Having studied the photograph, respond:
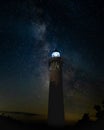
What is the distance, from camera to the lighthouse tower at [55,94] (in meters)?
31.7

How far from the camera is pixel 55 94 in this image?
32.3 metres

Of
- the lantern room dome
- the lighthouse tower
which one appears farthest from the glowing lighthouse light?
the lighthouse tower

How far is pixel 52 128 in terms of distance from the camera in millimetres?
30969

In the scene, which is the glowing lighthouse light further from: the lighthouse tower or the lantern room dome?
the lighthouse tower

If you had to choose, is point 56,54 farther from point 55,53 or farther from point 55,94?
point 55,94

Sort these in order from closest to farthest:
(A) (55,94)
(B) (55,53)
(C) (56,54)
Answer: (A) (55,94) → (C) (56,54) → (B) (55,53)

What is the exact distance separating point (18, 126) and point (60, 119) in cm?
776

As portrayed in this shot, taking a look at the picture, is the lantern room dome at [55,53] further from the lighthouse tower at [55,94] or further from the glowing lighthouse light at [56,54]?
the lighthouse tower at [55,94]

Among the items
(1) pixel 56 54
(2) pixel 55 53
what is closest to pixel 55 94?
(1) pixel 56 54

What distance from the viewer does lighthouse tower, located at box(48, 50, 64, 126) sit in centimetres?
3173

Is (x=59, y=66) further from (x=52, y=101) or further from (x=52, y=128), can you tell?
(x=52, y=128)

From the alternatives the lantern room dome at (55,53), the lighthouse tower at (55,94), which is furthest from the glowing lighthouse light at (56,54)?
the lighthouse tower at (55,94)

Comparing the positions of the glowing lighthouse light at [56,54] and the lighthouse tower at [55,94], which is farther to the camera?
the glowing lighthouse light at [56,54]

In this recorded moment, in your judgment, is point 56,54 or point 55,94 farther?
point 56,54
